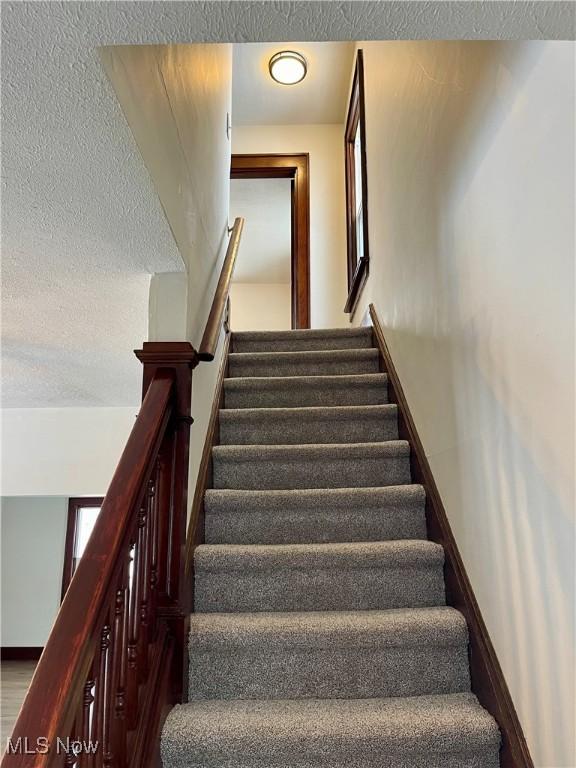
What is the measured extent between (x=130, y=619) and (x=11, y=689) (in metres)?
4.96

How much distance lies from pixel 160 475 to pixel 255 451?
0.75 m

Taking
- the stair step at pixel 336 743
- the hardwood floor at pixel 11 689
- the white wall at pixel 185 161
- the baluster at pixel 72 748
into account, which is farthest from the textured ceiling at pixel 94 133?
the hardwood floor at pixel 11 689

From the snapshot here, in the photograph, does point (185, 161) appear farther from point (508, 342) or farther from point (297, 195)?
point (297, 195)

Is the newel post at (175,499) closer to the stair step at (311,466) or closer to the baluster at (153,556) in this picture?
the baluster at (153,556)

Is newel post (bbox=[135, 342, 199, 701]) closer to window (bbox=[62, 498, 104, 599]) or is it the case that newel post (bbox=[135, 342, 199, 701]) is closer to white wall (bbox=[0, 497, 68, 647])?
window (bbox=[62, 498, 104, 599])

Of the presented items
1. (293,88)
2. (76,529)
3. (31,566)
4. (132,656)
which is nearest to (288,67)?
(293,88)

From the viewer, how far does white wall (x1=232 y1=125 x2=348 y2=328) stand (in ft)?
16.5

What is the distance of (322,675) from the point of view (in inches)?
62.7

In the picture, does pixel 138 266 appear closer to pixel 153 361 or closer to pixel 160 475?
pixel 153 361

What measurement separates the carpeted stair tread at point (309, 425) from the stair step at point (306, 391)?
0.24 metres

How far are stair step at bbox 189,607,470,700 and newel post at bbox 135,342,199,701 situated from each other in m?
0.09

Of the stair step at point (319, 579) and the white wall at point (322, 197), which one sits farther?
the white wall at point (322, 197)

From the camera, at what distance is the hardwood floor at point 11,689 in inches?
165

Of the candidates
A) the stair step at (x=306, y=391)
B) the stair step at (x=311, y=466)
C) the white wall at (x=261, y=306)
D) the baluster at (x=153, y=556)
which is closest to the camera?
the baluster at (x=153, y=556)
